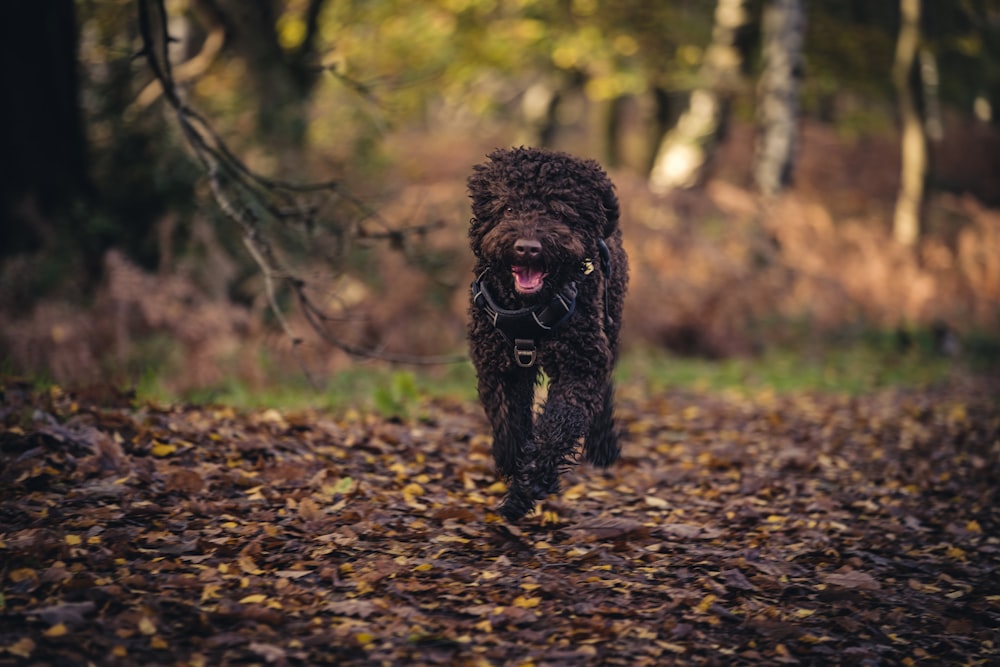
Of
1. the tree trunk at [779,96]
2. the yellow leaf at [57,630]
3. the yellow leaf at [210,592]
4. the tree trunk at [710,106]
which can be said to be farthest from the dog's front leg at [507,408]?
the tree trunk at [779,96]

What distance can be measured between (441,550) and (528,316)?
1.22m

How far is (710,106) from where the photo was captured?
16.7 meters

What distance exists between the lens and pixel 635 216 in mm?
14109

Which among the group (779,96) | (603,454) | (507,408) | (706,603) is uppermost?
(779,96)

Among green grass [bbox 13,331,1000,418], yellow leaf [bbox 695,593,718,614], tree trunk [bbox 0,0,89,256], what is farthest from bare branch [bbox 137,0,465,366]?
tree trunk [bbox 0,0,89,256]

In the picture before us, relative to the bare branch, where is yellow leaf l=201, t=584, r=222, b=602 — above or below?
below

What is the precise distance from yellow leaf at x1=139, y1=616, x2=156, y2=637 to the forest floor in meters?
0.01

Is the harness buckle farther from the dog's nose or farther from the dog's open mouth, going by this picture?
the dog's nose

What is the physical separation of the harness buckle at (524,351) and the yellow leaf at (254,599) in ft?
5.44

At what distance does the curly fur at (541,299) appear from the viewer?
4.48 m

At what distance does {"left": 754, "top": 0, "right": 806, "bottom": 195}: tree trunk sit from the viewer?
15016 mm

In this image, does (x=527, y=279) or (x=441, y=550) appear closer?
(x=527, y=279)

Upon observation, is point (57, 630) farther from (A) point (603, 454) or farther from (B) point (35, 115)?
(B) point (35, 115)

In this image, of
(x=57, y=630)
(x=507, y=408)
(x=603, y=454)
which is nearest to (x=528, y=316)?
(x=507, y=408)
